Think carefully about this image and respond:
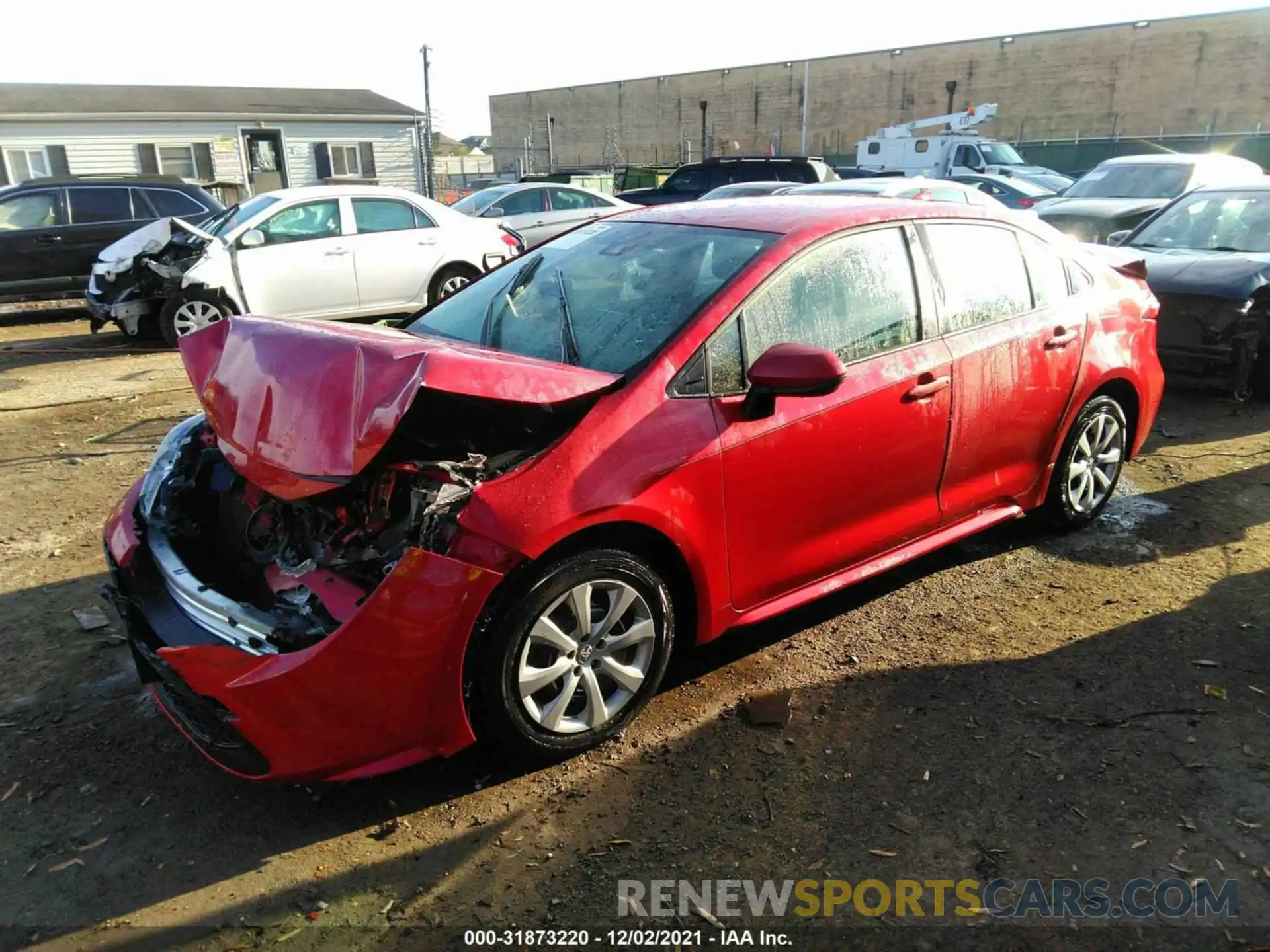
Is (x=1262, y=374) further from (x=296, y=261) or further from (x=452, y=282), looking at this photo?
(x=296, y=261)

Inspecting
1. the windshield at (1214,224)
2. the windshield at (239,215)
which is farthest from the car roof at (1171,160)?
the windshield at (239,215)

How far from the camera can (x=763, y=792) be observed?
2.86 metres

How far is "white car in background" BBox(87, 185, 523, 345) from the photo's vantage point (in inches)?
363

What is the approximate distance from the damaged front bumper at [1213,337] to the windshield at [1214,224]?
1.11m

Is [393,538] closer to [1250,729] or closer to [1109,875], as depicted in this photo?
[1109,875]

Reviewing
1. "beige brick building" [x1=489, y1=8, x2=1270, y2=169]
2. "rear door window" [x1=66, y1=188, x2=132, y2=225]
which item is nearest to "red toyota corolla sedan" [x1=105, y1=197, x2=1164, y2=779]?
"rear door window" [x1=66, y1=188, x2=132, y2=225]

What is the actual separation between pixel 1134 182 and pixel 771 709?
12.2 meters

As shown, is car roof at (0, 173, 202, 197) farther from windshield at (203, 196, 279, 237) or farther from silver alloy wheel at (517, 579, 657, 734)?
silver alloy wheel at (517, 579, 657, 734)

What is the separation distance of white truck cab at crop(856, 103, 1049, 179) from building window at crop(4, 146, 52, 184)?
24498mm

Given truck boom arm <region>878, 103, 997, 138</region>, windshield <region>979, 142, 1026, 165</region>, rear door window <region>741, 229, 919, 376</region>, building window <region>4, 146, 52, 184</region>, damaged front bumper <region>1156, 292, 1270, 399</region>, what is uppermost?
truck boom arm <region>878, 103, 997, 138</region>

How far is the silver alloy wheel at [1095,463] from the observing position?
14.9 feet

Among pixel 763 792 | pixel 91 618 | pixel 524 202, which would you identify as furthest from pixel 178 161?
pixel 763 792

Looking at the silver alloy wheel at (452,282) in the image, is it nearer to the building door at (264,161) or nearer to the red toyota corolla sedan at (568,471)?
the red toyota corolla sedan at (568,471)

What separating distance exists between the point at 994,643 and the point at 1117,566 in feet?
3.72
